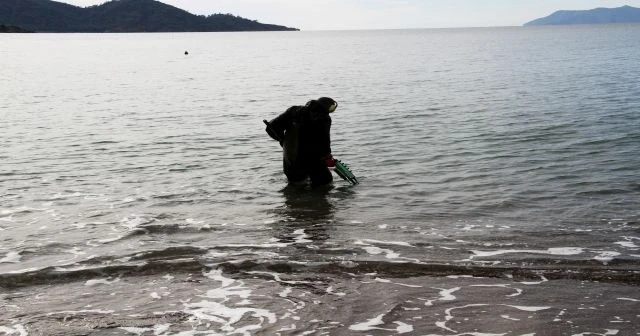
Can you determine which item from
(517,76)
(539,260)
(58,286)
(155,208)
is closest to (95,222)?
(155,208)

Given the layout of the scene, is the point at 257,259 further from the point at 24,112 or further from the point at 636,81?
the point at 636,81

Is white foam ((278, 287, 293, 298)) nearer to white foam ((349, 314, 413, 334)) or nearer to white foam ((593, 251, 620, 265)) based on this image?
white foam ((349, 314, 413, 334))

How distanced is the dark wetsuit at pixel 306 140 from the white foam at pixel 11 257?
6.21 metres

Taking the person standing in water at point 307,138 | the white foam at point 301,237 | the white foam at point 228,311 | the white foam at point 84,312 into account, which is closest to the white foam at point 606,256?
the white foam at point 301,237

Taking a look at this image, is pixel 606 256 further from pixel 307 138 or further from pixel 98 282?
pixel 98 282

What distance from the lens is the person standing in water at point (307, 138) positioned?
1470cm

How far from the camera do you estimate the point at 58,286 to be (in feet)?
30.2

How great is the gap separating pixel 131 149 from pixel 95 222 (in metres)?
9.19

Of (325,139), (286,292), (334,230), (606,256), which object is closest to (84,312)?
(286,292)

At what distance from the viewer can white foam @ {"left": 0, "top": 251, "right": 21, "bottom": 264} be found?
33.7ft

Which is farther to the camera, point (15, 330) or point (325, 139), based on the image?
point (325, 139)

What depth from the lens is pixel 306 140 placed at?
48.7ft

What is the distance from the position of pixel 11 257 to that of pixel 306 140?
665 centimetres

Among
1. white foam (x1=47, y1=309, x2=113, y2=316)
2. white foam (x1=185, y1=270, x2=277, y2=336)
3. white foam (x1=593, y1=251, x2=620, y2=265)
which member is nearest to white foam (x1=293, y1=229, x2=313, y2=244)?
white foam (x1=185, y1=270, x2=277, y2=336)
